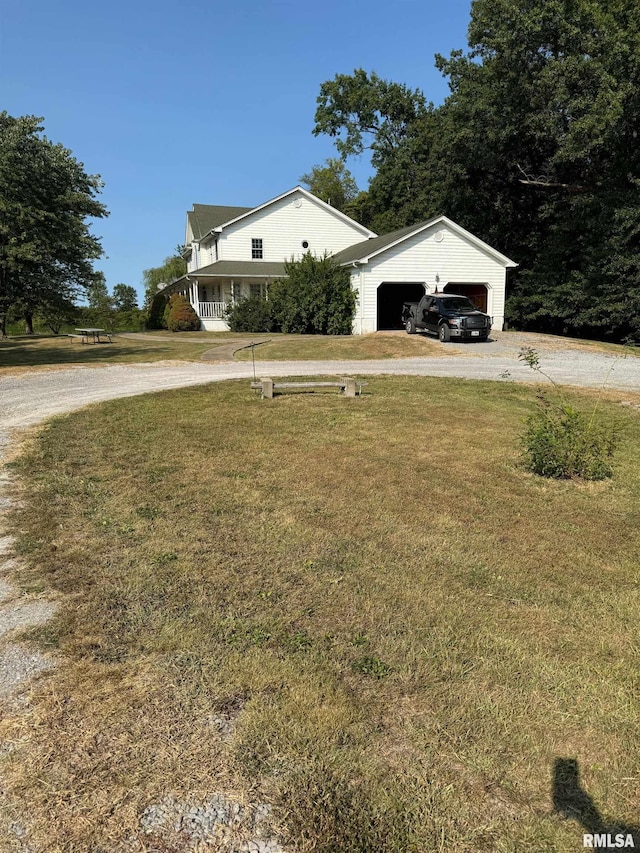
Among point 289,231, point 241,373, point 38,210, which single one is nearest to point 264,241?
point 289,231

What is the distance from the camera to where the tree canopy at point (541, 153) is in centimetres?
2288

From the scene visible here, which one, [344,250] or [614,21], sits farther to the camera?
[344,250]

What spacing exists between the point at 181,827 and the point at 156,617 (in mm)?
1337

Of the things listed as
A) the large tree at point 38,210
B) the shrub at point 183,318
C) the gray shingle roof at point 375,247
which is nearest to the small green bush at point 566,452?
the large tree at point 38,210

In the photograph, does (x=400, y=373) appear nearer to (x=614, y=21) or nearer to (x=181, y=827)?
(x=181, y=827)

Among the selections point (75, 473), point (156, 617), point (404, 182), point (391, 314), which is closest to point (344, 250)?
point (391, 314)

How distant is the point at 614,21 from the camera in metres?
22.1

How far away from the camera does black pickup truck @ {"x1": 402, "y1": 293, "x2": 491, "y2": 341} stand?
67.5ft

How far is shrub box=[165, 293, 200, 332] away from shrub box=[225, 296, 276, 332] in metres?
2.85

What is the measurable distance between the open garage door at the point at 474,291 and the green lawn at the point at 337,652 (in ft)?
81.5

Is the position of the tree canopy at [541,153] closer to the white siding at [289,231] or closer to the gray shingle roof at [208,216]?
the white siding at [289,231]

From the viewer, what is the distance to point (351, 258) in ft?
88.1

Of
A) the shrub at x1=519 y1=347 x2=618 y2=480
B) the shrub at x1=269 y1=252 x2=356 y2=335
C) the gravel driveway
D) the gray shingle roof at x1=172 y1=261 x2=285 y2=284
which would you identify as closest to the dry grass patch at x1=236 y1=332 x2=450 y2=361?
the gravel driveway

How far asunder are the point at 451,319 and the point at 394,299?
1076cm
